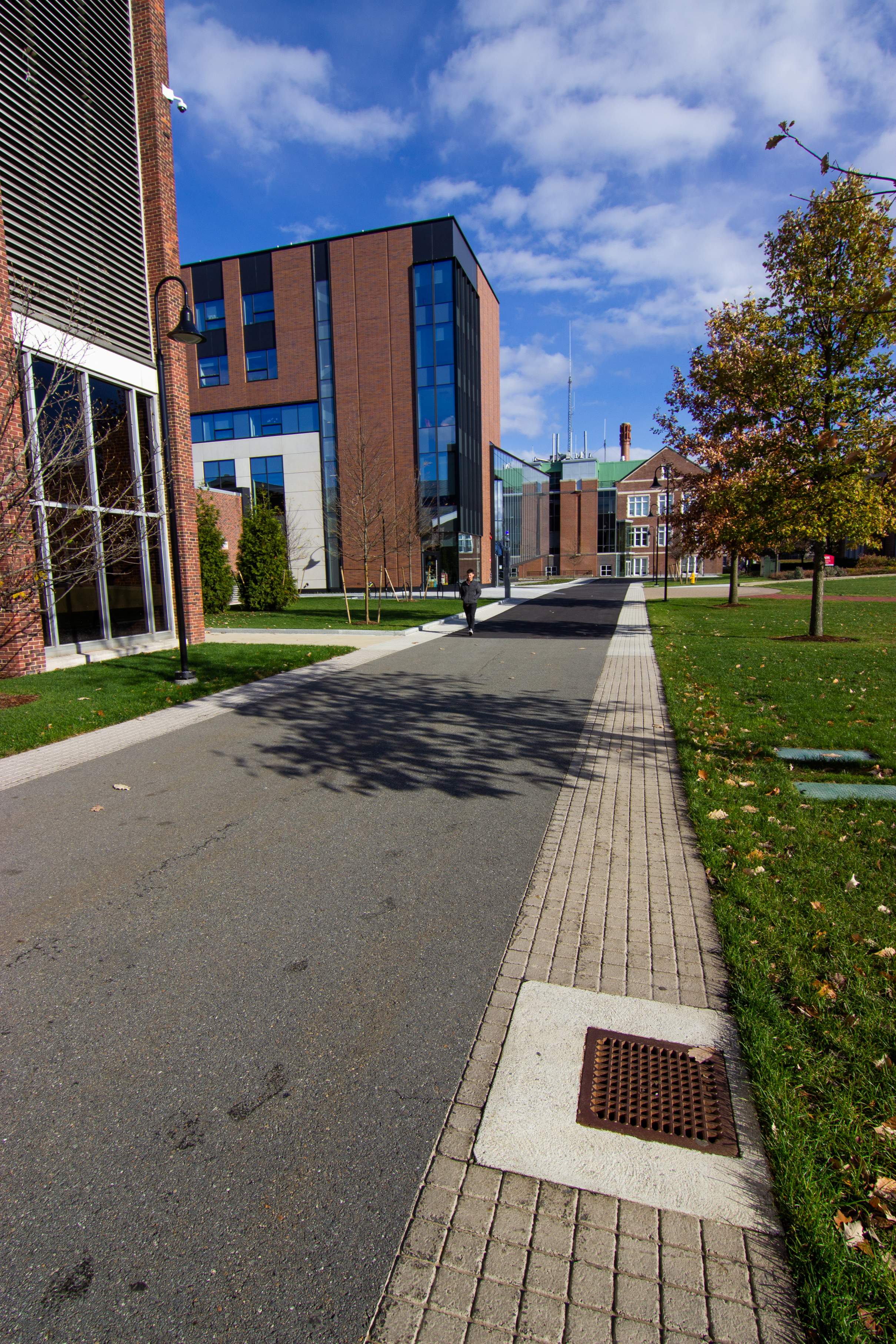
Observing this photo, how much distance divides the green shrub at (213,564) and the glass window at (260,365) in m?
24.2

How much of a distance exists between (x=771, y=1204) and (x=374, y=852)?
3.13 meters

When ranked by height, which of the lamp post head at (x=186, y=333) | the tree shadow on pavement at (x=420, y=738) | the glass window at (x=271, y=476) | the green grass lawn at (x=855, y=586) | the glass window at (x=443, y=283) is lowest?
the tree shadow on pavement at (x=420, y=738)

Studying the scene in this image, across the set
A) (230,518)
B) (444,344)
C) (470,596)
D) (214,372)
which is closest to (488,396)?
(444,344)

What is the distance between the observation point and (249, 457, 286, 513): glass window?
47.0m

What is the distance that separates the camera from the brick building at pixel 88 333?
10.4m

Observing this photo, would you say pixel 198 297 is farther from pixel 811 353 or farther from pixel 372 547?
pixel 811 353

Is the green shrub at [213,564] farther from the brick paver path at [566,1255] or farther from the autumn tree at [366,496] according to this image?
the brick paver path at [566,1255]

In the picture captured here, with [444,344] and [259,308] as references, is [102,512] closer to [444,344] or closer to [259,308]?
[444,344]

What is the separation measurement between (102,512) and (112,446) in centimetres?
355

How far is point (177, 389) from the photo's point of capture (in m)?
15.7

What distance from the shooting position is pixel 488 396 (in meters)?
49.2

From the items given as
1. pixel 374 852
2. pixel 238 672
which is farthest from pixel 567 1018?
pixel 238 672

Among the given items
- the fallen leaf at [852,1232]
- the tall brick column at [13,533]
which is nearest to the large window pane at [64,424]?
the tall brick column at [13,533]

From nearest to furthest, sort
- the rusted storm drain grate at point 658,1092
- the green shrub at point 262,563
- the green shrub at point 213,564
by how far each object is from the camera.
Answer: the rusted storm drain grate at point 658,1092 → the green shrub at point 213,564 → the green shrub at point 262,563
